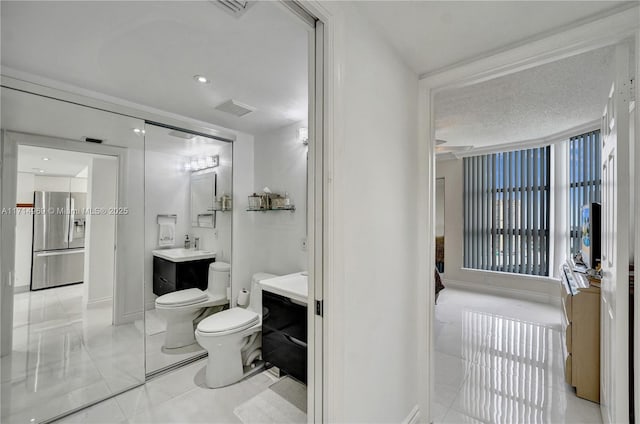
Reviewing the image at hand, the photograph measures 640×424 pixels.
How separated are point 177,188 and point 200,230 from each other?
1.50 feet

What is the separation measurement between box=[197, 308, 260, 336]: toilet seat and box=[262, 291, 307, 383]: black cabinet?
0.16 meters

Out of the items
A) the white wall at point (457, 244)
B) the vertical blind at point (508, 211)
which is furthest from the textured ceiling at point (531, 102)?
the white wall at point (457, 244)

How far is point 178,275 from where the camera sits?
8.41ft

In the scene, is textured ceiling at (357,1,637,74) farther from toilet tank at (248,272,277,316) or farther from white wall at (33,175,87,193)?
toilet tank at (248,272,277,316)

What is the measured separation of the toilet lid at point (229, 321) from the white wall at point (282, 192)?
0.57 meters

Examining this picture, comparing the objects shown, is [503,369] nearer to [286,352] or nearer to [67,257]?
[286,352]

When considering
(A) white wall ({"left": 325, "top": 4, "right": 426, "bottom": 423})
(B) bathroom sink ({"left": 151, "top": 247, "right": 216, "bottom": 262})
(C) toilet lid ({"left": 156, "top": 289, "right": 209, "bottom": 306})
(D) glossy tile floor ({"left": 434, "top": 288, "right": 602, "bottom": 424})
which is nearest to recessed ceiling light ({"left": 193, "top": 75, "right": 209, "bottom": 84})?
(A) white wall ({"left": 325, "top": 4, "right": 426, "bottom": 423})

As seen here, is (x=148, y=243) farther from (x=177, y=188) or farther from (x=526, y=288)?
(x=526, y=288)

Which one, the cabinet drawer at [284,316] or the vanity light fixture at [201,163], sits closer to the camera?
the cabinet drawer at [284,316]

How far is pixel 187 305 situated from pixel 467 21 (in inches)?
115

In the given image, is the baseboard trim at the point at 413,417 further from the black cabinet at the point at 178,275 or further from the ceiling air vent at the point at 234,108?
the ceiling air vent at the point at 234,108

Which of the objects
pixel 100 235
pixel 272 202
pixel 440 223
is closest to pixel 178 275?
pixel 100 235

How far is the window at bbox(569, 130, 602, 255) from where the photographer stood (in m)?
3.80

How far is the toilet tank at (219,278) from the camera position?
2795 mm
